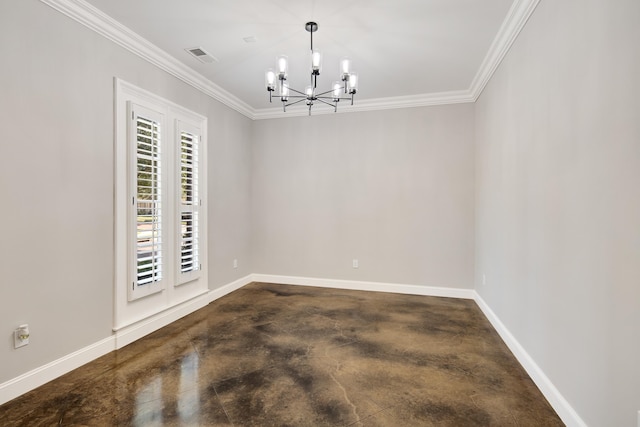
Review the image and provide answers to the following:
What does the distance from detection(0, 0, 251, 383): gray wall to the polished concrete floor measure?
478 mm

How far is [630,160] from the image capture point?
136 cm

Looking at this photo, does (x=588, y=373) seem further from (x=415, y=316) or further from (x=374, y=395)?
(x=415, y=316)

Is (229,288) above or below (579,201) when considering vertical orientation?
below

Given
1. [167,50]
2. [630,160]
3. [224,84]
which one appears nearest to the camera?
[630,160]

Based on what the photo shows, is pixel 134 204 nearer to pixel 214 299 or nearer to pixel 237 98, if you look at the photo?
pixel 214 299

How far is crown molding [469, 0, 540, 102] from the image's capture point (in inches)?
95.5

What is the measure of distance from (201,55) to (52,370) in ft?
10.4

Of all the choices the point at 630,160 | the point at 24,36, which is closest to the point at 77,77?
the point at 24,36

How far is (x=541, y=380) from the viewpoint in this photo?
2.19 meters

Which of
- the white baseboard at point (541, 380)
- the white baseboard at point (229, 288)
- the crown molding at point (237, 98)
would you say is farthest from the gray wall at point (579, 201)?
the white baseboard at point (229, 288)

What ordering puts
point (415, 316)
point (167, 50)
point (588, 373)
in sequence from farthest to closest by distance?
1. point (415, 316)
2. point (167, 50)
3. point (588, 373)

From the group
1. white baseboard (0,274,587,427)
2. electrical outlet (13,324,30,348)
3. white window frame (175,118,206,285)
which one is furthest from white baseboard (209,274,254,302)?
electrical outlet (13,324,30,348)

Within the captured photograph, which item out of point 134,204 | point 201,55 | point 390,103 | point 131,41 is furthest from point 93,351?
point 390,103

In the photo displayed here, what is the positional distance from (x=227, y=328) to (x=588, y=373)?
9.85 feet
